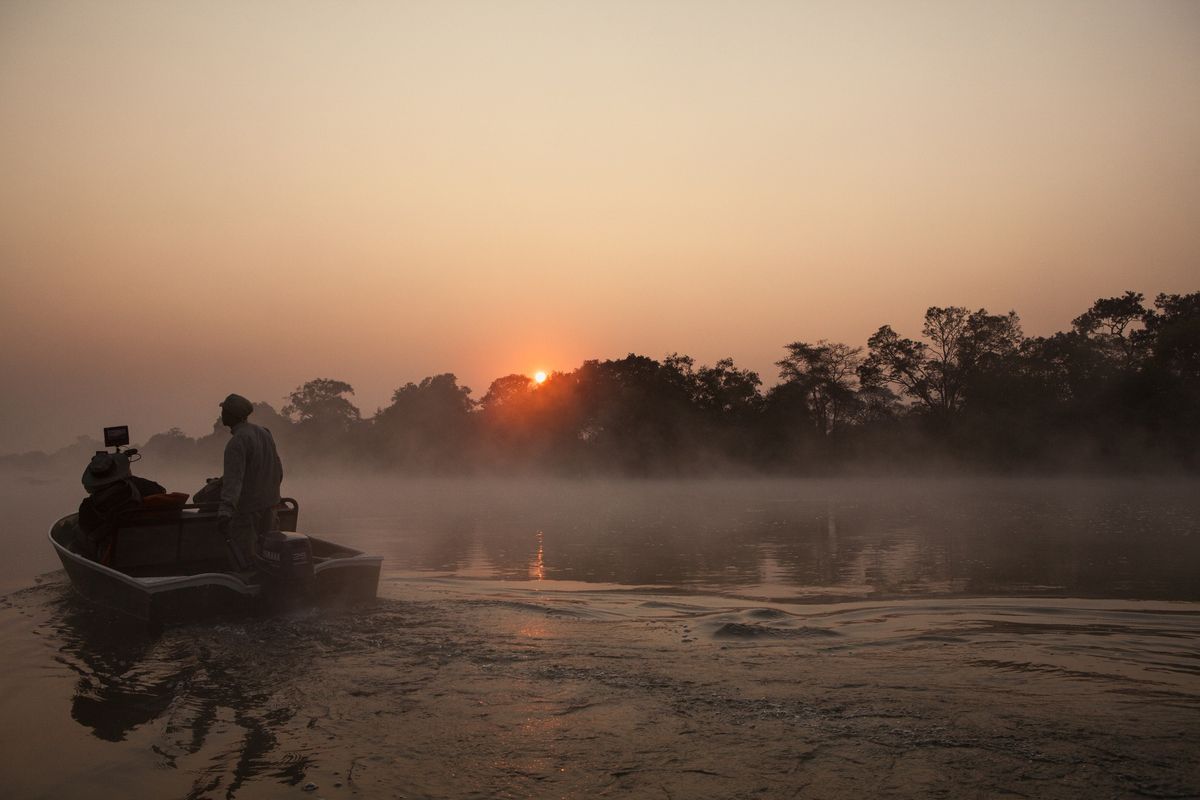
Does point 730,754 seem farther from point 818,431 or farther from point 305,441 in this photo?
point 305,441

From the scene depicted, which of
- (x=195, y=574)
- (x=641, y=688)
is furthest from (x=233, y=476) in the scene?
Result: (x=641, y=688)

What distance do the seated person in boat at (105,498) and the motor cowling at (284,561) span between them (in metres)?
2.64

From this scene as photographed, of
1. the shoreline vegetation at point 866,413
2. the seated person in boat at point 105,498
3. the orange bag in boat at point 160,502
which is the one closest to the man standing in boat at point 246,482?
the orange bag in boat at point 160,502

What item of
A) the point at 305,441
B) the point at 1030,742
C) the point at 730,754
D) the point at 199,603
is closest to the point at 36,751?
the point at 199,603

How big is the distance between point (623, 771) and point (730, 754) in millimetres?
678

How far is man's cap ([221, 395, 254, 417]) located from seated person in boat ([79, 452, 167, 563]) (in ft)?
7.73

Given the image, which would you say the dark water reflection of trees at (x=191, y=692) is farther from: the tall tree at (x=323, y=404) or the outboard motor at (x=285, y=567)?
the tall tree at (x=323, y=404)

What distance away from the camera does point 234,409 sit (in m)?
9.27

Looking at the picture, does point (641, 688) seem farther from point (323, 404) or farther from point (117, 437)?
point (323, 404)

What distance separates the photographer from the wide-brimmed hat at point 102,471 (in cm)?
1034

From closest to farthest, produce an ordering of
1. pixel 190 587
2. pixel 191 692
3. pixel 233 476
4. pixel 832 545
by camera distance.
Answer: pixel 191 692 < pixel 190 587 < pixel 233 476 < pixel 832 545

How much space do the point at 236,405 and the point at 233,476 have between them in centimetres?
78

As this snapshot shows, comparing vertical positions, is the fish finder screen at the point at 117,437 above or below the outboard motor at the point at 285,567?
above

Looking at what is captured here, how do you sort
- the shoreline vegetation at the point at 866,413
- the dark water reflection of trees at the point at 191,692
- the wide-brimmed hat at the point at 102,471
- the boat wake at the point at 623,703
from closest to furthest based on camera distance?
1. the boat wake at the point at 623,703
2. the dark water reflection of trees at the point at 191,692
3. the wide-brimmed hat at the point at 102,471
4. the shoreline vegetation at the point at 866,413
